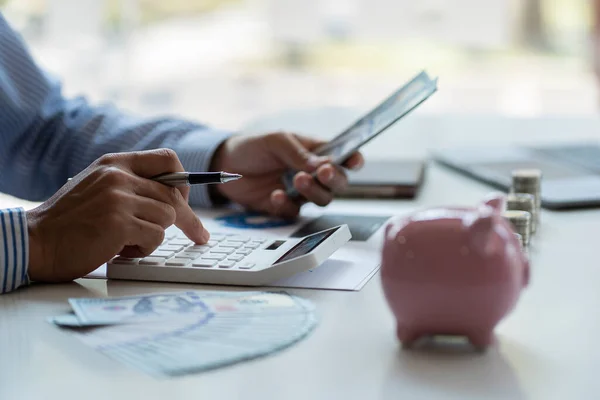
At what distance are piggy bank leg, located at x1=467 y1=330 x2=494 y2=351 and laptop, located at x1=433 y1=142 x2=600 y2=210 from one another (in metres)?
0.57

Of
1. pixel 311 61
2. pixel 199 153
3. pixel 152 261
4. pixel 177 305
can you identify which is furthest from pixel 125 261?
pixel 311 61

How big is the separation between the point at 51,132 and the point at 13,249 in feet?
1.86

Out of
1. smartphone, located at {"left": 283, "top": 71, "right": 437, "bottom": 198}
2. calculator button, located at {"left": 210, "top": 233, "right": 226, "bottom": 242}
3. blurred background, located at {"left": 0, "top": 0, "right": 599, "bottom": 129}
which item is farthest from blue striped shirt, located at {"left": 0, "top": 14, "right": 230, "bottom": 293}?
blurred background, located at {"left": 0, "top": 0, "right": 599, "bottom": 129}

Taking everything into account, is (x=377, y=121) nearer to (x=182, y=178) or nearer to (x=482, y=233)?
(x=182, y=178)

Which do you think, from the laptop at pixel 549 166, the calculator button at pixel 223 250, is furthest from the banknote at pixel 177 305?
the laptop at pixel 549 166

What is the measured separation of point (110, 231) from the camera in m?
0.75

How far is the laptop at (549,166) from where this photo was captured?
1149 mm

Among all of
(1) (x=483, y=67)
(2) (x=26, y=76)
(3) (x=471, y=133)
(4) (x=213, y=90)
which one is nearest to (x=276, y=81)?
(4) (x=213, y=90)

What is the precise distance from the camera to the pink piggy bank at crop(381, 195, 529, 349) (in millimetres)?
557

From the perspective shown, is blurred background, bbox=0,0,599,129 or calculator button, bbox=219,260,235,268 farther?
blurred background, bbox=0,0,599,129

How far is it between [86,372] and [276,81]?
3867 millimetres

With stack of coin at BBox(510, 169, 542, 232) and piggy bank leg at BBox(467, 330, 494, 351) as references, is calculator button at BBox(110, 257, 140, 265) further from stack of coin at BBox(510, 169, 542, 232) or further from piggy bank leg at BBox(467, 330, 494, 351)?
stack of coin at BBox(510, 169, 542, 232)

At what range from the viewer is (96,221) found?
75cm

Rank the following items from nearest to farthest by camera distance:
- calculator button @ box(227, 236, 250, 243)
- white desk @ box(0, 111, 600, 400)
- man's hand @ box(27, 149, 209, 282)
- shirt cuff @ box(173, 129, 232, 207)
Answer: white desk @ box(0, 111, 600, 400)
man's hand @ box(27, 149, 209, 282)
calculator button @ box(227, 236, 250, 243)
shirt cuff @ box(173, 129, 232, 207)
